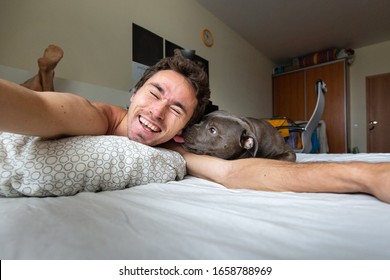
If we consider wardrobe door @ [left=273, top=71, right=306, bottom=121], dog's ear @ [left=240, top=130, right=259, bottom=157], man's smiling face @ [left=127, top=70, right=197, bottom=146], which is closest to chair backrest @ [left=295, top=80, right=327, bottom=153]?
dog's ear @ [left=240, top=130, right=259, bottom=157]

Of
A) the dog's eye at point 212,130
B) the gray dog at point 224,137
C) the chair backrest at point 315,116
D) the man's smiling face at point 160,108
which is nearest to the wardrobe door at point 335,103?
the chair backrest at point 315,116

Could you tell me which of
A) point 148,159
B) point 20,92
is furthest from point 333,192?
point 20,92

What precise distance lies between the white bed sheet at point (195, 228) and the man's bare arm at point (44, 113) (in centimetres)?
19

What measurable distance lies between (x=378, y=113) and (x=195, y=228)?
5.28 m

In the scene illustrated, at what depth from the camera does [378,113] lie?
426 centimetres

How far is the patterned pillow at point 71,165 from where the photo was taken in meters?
0.60

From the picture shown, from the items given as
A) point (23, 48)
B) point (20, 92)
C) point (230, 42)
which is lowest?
point (20, 92)

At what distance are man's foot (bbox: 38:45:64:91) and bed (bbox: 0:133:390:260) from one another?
872mm

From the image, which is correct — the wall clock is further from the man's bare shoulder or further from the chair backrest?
the man's bare shoulder

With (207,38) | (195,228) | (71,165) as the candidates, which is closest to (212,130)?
(71,165)

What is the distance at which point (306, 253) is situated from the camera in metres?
0.33

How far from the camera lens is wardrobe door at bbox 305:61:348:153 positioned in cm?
432

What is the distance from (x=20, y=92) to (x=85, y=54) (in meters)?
1.55
